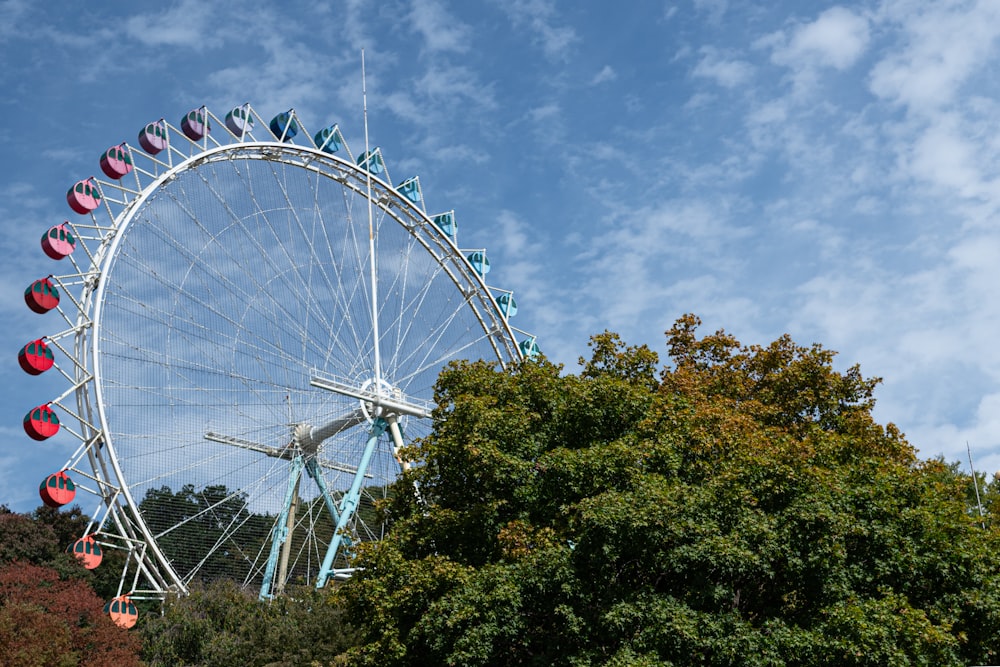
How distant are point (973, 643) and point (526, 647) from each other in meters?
9.38

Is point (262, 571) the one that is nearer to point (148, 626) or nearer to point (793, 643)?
point (148, 626)

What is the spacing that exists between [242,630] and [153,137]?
16.2 m

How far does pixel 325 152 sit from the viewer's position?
129ft

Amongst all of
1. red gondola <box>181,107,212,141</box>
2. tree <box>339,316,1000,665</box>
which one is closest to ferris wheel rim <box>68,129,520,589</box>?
red gondola <box>181,107,212,141</box>

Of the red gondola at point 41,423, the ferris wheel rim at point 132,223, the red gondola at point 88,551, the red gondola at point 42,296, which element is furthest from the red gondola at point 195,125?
the red gondola at point 88,551

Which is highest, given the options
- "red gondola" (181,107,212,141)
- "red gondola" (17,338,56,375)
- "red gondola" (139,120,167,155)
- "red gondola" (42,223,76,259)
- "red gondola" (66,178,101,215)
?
"red gondola" (181,107,212,141)

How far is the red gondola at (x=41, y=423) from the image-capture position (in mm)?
29750

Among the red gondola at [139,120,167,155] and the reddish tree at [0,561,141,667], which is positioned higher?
the red gondola at [139,120,167,155]

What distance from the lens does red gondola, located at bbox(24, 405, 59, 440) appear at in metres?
29.8

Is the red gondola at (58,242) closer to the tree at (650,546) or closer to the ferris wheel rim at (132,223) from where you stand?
the ferris wheel rim at (132,223)

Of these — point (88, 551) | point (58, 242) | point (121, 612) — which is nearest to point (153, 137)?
point (58, 242)

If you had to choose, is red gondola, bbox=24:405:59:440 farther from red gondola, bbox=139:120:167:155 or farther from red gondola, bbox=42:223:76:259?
red gondola, bbox=139:120:167:155

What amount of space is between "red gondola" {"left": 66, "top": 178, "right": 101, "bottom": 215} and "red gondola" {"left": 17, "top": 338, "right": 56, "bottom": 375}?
4561mm

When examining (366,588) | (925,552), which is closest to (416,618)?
(366,588)
